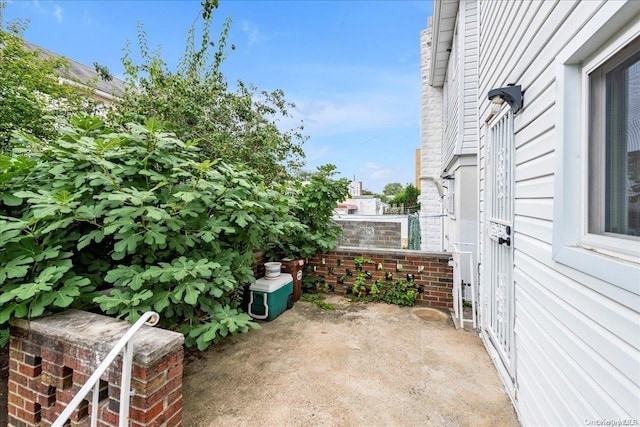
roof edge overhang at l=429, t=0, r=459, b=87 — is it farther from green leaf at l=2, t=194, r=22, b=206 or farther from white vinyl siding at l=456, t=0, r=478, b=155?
green leaf at l=2, t=194, r=22, b=206

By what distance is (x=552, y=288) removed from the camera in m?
1.66

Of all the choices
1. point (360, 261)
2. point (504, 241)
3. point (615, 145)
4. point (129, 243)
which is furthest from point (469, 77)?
point (129, 243)

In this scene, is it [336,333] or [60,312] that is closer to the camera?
[60,312]

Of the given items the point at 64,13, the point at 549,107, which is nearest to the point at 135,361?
the point at 549,107

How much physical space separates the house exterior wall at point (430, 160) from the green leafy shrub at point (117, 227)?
7049mm

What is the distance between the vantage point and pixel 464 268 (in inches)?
174

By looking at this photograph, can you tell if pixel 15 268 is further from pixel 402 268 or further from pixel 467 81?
pixel 467 81

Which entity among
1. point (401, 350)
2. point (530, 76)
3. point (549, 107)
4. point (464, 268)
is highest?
point (530, 76)

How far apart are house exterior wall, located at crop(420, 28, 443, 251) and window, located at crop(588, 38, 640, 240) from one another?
7.36 m

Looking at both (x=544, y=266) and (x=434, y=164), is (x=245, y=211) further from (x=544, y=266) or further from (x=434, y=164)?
(x=434, y=164)

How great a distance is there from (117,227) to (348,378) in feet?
7.27

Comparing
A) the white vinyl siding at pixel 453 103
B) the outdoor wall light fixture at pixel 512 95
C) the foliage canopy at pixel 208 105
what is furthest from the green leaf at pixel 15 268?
the white vinyl siding at pixel 453 103

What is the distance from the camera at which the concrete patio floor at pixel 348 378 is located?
83.5 inches

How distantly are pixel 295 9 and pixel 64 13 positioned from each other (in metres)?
6.00
